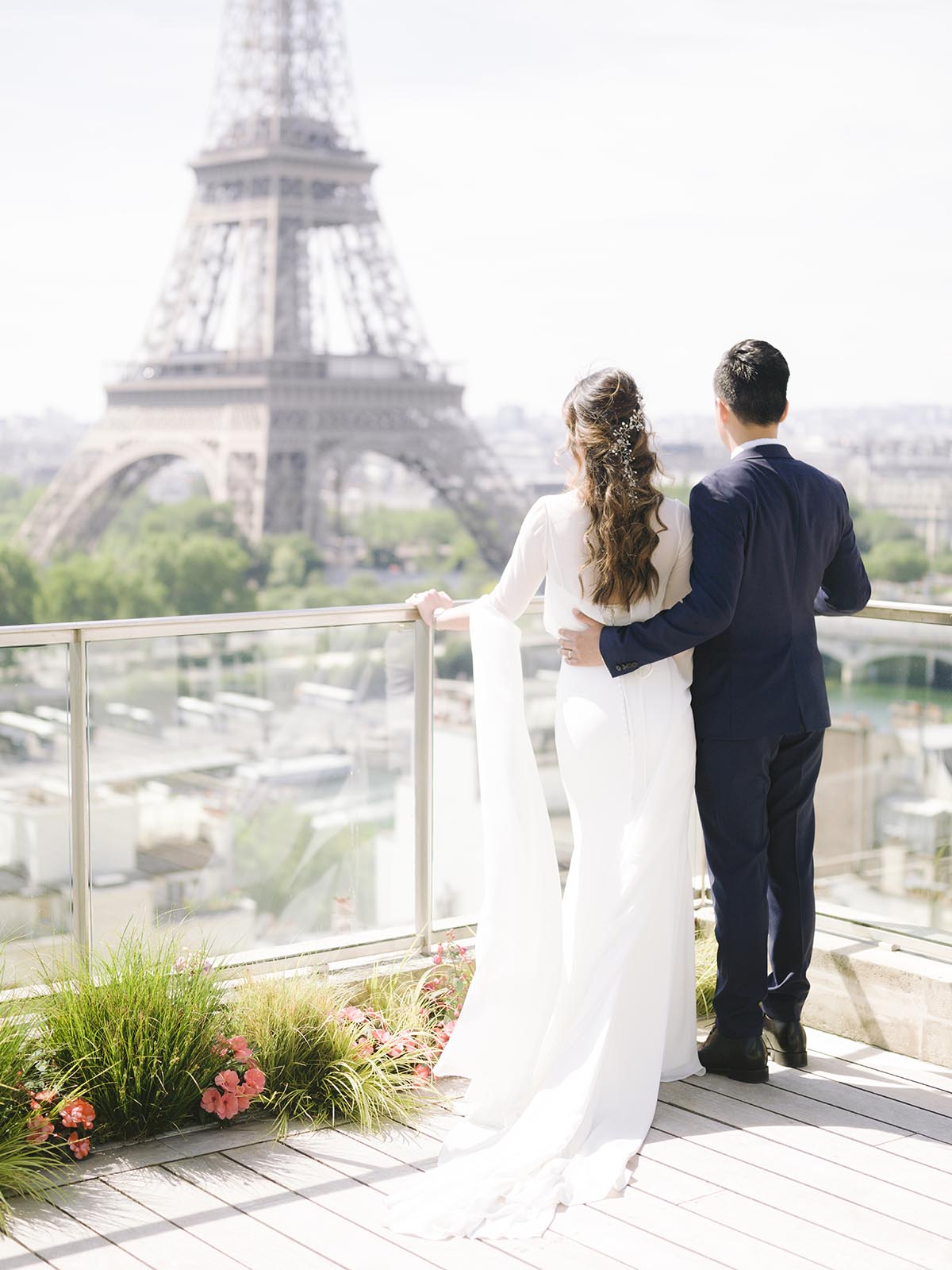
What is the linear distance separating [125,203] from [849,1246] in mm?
48812

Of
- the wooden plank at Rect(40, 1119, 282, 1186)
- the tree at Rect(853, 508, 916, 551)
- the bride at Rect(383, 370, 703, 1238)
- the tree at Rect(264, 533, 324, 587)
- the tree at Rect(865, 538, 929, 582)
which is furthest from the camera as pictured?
the tree at Rect(853, 508, 916, 551)

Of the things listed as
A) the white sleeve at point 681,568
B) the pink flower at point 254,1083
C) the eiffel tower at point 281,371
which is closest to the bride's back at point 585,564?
the white sleeve at point 681,568

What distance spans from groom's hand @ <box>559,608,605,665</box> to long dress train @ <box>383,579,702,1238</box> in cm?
3

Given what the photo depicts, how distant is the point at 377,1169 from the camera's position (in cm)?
242

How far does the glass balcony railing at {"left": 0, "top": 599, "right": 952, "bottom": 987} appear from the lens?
9.04 ft

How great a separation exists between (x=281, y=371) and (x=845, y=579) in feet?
86.1

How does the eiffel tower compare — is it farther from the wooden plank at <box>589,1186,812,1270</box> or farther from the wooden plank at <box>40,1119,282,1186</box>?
the wooden plank at <box>589,1186,812,1270</box>

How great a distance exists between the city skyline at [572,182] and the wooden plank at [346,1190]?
41.7 meters

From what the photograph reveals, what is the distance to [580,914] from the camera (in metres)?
2.63

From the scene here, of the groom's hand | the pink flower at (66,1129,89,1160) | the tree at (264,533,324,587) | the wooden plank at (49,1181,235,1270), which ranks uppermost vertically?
the tree at (264,533,324,587)

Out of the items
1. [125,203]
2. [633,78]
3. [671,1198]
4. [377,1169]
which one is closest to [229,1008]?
[377,1169]

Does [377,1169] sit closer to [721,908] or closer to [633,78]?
[721,908]

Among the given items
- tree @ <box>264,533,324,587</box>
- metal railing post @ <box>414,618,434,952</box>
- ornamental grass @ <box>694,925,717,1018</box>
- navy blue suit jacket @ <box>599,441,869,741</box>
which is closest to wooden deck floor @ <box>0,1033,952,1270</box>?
ornamental grass @ <box>694,925,717,1018</box>

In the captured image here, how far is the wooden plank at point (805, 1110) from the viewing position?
2.56 metres
